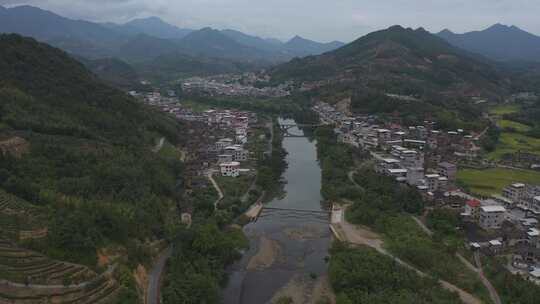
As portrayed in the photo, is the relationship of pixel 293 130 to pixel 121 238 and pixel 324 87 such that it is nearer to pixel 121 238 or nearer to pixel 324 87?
pixel 324 87

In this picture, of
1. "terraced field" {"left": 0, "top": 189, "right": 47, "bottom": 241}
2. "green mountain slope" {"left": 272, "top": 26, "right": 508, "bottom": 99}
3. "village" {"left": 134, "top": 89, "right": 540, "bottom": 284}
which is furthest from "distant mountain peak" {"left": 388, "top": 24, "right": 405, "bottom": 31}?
"terraced field" {"left": 0, "top": 189, "right": 47, "bottom": 241}

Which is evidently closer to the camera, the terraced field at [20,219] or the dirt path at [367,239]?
the terraced field at [20,219]

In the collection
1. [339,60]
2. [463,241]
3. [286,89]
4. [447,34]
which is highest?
[447,34]

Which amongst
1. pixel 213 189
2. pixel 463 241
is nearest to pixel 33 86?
pixel 213 189

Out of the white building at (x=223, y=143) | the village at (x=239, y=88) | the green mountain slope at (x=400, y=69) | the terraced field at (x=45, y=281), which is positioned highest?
the green mountain slope at (x=400, y=69)

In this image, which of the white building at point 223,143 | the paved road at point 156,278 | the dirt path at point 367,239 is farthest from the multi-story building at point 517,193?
the white building at point 223,143

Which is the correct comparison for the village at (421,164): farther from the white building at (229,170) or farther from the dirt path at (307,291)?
the dirt path at (307,291)
